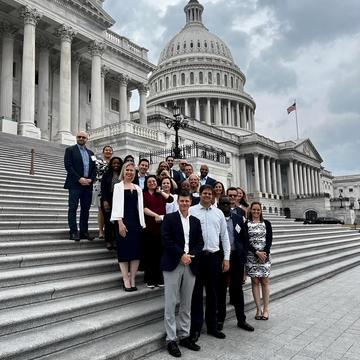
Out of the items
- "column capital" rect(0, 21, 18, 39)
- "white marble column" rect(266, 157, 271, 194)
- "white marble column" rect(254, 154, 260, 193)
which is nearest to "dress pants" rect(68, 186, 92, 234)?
"column capital" rect(0, 21, 18, 39)

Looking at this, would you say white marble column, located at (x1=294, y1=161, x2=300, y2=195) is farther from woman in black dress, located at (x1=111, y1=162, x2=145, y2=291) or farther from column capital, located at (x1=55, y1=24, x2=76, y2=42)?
woman in black dress, located at (x1=111, y1=162, x2=145, y2=291)

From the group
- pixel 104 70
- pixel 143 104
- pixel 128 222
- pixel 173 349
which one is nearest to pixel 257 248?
pixel 128 222

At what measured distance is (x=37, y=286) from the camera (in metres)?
5.37

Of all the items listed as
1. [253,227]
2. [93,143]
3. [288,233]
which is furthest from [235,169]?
[253,227]

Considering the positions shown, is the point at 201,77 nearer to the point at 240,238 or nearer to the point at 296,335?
the point at 240,238

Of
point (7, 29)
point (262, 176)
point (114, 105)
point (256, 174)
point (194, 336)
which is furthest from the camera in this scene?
point (262, 176)

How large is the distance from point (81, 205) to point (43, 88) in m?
25.1

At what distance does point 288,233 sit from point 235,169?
56.1m

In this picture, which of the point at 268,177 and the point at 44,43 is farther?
the point at 268,177

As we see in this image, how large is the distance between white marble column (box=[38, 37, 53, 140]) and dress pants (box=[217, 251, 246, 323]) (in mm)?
26260

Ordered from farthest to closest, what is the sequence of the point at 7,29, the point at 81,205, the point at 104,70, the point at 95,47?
the point at 104,70 < the point at 95,47 < the point at 7,29 < the point at 81,205

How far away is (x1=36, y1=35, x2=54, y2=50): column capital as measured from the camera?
1163 inches

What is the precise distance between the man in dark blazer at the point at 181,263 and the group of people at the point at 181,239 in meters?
0.01

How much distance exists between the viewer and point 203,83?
294ft
